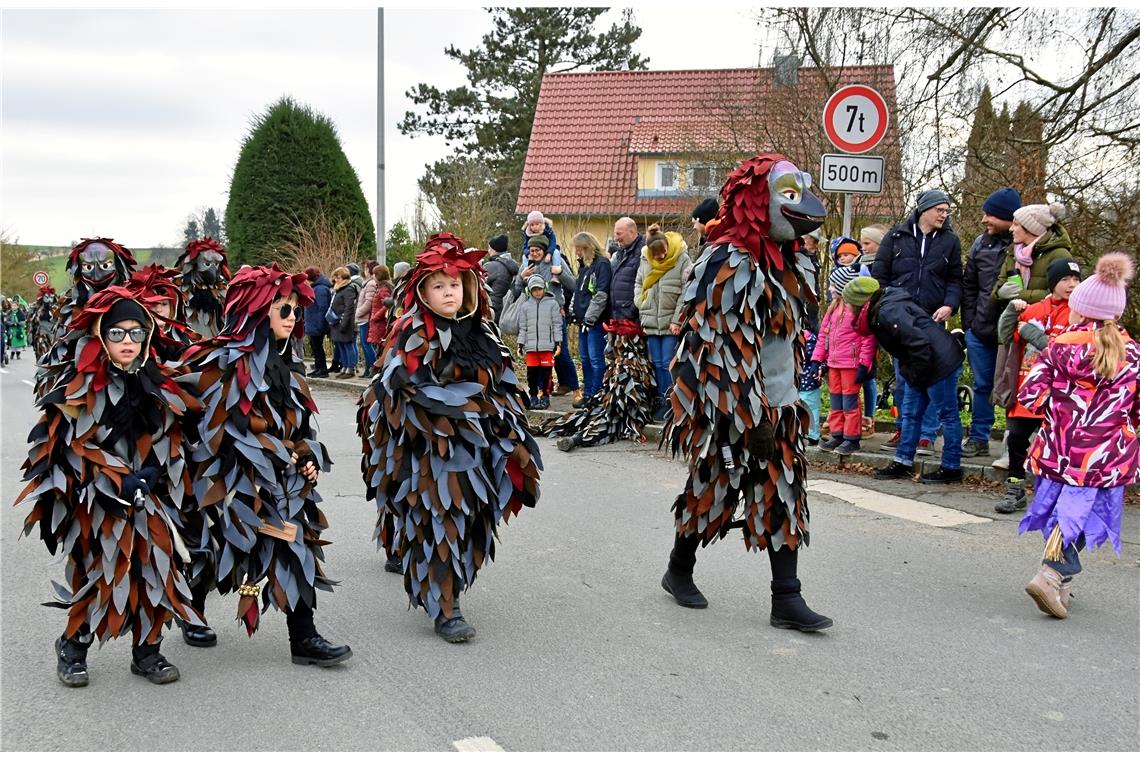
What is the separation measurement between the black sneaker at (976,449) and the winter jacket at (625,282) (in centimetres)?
337

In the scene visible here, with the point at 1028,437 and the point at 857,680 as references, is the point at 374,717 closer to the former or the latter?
the point at 857,680

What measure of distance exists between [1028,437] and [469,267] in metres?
4.16

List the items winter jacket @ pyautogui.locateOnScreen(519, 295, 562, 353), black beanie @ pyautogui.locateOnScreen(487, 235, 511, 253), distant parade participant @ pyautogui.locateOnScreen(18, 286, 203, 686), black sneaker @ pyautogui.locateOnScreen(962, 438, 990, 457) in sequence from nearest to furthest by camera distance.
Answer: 1. distant parade participant @ pyautogui.locateOnScreen(18, 286, 203, 686)
2. black sneaker @ pyautogui.locateOnScreen(962, 438, 990, 457)
3. winter jacket @ pyautogui.locateOnScreen(519, 295, 562, 353)
4. black beanie @ pyautogui.locateOnScreen(487, 235, 511, 253)

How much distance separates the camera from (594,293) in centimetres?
1078

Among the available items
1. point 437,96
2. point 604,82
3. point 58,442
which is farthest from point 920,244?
point 437,96

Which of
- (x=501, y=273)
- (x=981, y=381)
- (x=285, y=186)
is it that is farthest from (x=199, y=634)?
(x=285, y=186)

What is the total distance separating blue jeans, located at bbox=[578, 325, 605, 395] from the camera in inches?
433

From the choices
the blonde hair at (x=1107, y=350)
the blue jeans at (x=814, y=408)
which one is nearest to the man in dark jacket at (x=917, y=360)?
the blue jeans at (x=814, y=408)

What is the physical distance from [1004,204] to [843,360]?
1.76m

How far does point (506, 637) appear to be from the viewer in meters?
4.88

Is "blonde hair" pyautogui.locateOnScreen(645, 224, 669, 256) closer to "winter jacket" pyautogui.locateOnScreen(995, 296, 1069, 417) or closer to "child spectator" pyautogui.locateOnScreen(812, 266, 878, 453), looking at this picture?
"child spectator" pyautogui.locateOnScreen(812, 266, 878, 453)

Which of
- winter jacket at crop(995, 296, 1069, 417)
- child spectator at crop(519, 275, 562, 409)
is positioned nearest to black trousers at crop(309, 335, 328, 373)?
child spectator at crop(519, 275, 562, 409)

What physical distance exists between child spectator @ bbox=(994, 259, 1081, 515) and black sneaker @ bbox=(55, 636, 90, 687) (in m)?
5.15

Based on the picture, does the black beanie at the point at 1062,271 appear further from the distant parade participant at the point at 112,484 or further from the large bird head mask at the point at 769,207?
the distant parade participant at the point at 112,484
